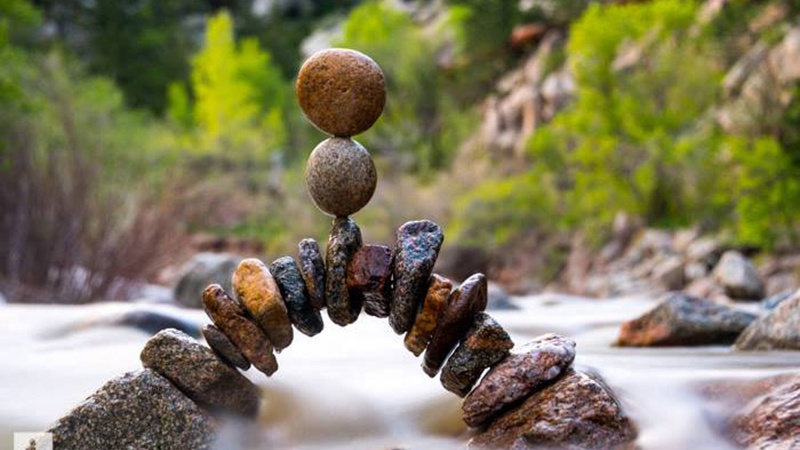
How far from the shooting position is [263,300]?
2.24 metres

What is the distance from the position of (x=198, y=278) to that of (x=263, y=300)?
4.74m

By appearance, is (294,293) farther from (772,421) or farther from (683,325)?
(683,325)

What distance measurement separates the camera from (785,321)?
3.08 m

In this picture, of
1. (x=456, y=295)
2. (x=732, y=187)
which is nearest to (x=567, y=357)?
(x=456, y=295)

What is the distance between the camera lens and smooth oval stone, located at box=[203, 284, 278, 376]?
88.7 inches

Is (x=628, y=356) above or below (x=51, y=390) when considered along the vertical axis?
below

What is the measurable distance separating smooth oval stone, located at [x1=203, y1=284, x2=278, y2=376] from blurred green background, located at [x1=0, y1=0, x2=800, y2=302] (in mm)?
4446

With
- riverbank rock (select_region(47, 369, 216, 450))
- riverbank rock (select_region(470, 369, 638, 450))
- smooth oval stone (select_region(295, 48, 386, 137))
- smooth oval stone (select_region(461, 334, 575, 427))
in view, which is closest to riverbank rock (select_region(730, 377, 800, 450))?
riverbank rock (select_region(470, 369, 638, 450))

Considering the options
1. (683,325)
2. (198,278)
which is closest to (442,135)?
(198,278)

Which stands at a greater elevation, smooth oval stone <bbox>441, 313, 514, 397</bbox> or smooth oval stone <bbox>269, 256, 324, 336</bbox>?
smooth oval stone <bbox>269, 256, 324, 336</bbox>

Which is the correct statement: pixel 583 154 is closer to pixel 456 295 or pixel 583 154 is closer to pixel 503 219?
pixel 503 219

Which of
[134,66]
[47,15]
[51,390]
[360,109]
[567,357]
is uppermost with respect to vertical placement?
[47,15]

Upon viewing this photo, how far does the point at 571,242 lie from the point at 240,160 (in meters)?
12.7

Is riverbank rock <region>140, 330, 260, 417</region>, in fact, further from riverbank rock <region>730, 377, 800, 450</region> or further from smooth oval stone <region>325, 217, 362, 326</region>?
riverbank rock <region>730, 377, 800, 450</region>
